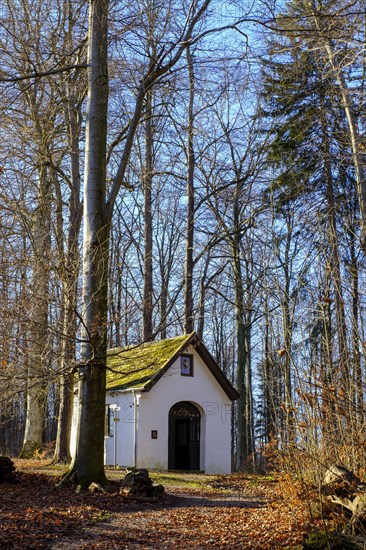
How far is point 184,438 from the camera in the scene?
23578 millimetres

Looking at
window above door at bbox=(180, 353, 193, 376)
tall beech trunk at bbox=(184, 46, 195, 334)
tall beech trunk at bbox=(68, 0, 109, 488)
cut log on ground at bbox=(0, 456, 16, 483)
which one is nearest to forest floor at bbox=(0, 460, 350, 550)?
cut log on ground at bbox=(0, 456, 16, 483)

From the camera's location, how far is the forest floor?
7.38 m

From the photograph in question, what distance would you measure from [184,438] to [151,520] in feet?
48.4

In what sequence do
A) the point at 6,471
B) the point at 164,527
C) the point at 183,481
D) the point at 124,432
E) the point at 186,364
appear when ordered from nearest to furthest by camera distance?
the point at 164,527 < the point at 6,471 < the point at 183,481 < the point at 124,432 < the point at 186,364

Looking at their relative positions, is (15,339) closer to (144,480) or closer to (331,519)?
(144,480)

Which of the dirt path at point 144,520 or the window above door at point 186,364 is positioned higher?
the window above door at point 186,364

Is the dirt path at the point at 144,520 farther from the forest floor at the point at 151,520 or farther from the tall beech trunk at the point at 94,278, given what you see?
the tall beech trunk at the point at 94,278

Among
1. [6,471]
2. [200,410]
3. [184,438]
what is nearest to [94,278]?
[6,471]

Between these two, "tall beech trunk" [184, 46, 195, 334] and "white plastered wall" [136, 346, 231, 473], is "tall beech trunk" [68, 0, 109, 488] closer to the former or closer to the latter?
"white plastered wall" [136, 346, 231, 473]

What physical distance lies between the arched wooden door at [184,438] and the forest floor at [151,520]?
387 inches

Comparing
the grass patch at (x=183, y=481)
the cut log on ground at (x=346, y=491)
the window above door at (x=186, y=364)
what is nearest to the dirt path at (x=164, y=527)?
the cut log on ground at (x=346, y=491)

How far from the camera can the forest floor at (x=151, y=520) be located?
7.38 meters

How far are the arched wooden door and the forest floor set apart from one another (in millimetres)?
9832

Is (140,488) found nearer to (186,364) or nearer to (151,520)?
(151,520)
